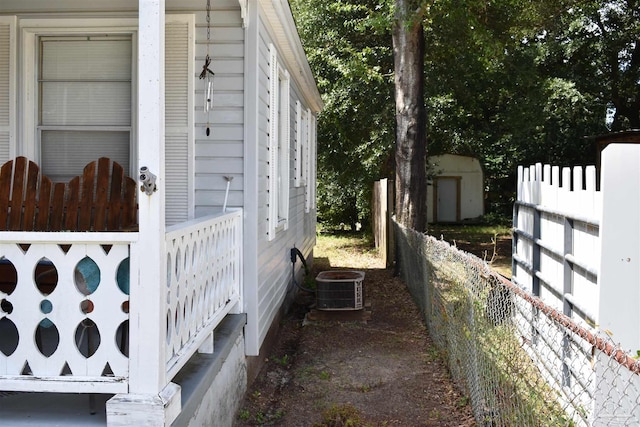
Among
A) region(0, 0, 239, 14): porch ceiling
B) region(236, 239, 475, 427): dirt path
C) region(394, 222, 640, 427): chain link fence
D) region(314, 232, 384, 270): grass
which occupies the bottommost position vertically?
region(236, 239, 475, 427): dirt path

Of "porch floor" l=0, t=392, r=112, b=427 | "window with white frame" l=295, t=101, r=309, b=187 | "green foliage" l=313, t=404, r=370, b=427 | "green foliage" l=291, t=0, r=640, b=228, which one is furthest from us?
"green foliage" l=291, t=0, r=640, b=228

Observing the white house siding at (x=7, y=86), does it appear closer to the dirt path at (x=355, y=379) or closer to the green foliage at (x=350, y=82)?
the dirt path at (x=355, y=379)

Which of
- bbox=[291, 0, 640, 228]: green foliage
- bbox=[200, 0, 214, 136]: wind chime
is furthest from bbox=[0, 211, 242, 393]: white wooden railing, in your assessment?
→ bbox=[291, 0, 640, 228]: green foliage

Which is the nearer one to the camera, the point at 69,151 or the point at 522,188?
the point at 69,151

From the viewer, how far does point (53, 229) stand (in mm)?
4543

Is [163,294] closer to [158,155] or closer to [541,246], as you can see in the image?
[158,155]

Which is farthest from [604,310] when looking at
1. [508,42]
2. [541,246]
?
[508,42]

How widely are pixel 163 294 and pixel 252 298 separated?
2338mm

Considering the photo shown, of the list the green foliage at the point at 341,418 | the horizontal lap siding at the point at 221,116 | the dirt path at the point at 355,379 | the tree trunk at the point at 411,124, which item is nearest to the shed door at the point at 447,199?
the tree trunk at the point at 411,124

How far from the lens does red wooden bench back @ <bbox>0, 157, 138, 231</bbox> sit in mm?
4562

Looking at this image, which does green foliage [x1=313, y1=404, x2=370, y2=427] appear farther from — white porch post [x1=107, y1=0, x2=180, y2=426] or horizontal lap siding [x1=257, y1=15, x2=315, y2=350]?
white porch post [x1=107, y1=0, x2=180, y2=426]

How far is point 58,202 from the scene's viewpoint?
4570 millimetres

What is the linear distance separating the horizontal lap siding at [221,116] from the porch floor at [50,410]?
215cm

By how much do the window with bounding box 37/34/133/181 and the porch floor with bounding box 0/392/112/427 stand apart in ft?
7.83
